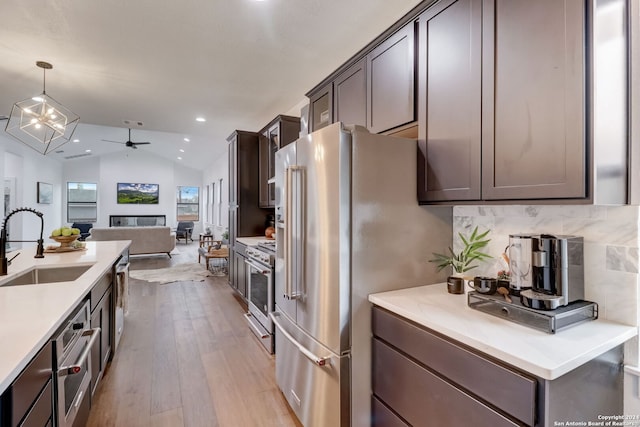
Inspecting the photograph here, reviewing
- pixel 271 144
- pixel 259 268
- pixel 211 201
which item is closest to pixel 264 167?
pixel 271 144

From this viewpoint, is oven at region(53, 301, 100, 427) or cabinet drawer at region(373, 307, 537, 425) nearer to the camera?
cabinet drawer at region(373, 307, 537, 425)

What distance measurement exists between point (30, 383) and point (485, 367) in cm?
152

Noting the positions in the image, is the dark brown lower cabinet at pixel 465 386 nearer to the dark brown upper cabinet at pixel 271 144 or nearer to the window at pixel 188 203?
the dark brown upper cabinet at pixel 271 144

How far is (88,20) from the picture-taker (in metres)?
2.22

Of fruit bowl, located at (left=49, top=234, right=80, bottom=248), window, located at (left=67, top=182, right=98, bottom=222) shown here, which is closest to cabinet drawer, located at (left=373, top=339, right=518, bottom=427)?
fruit bowl, located at (left=49, top=234, right=80, bottom=248)

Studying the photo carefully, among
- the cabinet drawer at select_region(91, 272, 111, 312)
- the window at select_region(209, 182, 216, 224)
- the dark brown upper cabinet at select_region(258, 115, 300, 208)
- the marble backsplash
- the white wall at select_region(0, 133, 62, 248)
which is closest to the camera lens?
the marble backsplash

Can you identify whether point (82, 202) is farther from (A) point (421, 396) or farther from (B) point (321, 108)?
(A) point (421, 396)

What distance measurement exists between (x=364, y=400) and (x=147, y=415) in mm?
1448

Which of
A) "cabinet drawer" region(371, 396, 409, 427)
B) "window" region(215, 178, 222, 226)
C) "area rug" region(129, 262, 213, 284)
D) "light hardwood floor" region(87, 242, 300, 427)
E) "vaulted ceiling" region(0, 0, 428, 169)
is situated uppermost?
"vaulted ceiling" region(0, 0, 428, 169)

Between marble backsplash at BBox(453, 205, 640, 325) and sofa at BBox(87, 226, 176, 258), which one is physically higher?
marble backsplash at BBox(453, 205, 640, 325)

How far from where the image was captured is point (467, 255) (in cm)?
169

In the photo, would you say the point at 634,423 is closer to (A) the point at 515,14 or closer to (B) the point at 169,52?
(A) the point at 515,14

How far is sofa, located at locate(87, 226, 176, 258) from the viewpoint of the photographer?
24.6ft

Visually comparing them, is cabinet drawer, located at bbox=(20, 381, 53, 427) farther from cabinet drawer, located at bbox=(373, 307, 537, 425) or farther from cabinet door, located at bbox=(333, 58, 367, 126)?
cabinet door, located at bbox=(333, 58, 367, 126)
